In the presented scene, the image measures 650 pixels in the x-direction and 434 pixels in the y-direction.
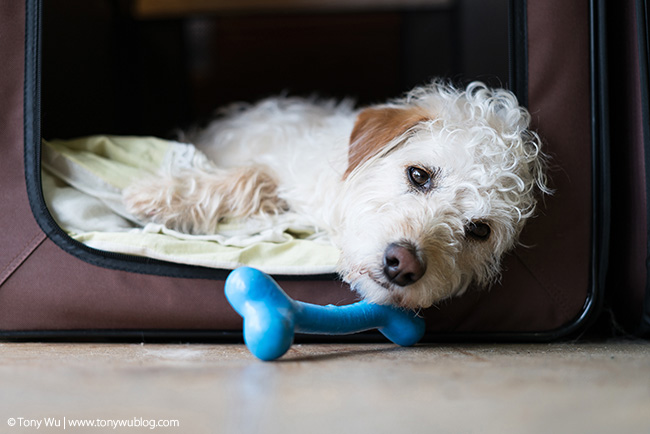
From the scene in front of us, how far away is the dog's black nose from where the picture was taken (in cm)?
115

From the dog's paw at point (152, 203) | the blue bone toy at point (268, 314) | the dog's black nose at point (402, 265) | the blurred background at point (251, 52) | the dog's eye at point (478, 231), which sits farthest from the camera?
the blurred background at point (251, 52)

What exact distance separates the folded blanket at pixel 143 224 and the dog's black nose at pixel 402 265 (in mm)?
235

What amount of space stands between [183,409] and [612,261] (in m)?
1.28

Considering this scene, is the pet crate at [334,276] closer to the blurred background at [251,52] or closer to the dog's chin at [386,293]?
the dog's chin at [386,293]

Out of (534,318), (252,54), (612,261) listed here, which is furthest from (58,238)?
(252,54)

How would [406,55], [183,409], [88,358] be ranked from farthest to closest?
1. [406,55]
2. [88,358]
3. [183,409]

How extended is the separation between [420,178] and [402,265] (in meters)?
0.28

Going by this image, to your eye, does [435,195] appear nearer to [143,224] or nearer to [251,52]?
[143,224]

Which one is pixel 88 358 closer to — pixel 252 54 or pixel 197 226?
pixel 197 226

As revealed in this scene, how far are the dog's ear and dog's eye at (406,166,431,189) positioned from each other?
12 centimetres

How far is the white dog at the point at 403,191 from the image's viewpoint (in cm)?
121

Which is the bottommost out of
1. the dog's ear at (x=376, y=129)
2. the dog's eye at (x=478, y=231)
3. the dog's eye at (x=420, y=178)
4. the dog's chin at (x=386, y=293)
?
the dog's chin at (x=386, y=293)

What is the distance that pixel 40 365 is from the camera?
1021 millimetres

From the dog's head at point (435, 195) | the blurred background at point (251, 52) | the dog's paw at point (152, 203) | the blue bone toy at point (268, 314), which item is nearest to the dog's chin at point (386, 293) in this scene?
the dog's head at point (435, 195)
